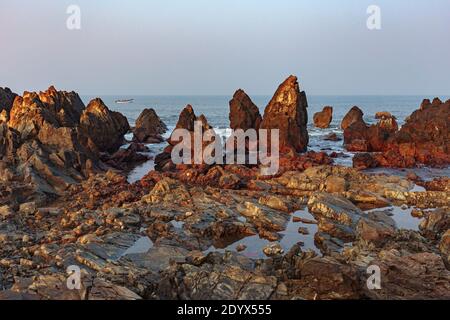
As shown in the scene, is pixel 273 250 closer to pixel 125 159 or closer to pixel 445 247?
pixel 445 247

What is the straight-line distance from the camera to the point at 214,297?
13.7m

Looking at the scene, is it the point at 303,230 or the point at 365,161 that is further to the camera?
the point at 365,161

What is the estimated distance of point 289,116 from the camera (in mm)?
53562

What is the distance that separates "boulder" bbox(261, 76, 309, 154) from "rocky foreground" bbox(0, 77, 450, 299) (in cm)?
455

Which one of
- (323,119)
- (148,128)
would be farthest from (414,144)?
(148,128)

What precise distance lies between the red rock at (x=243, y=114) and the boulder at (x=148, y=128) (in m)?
12.5

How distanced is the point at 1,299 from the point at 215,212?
14430 mm

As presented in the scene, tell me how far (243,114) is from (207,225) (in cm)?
3759

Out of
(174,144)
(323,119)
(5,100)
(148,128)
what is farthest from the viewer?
(323,119)

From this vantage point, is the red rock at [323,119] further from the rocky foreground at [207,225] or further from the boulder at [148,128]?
the rocky foreground at [207,225]

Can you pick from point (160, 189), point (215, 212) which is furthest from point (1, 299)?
point (160, 189)

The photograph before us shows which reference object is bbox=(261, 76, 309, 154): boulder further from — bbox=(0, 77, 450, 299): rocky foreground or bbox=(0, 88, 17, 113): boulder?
bbox=(0, 88, 17, 113): boulder

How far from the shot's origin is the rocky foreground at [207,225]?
14.4 metres
